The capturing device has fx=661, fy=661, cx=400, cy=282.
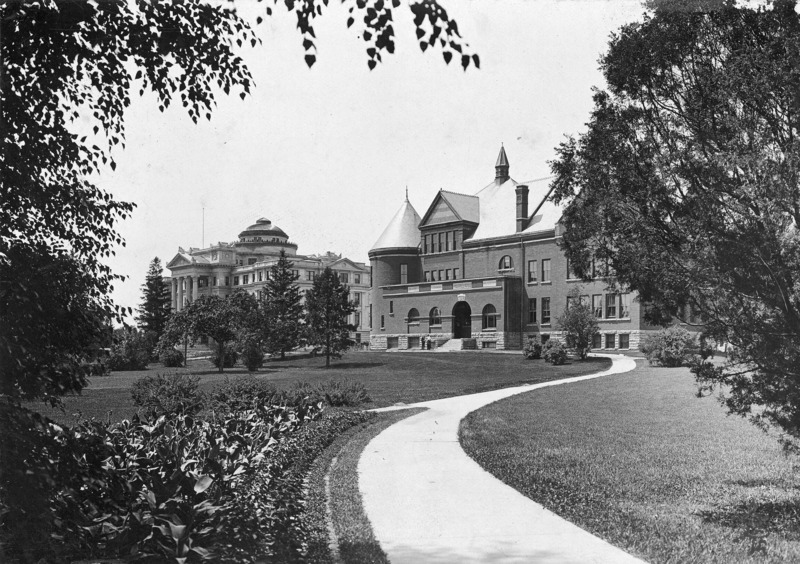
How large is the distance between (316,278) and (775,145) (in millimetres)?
45324

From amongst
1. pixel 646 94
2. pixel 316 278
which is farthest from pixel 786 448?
pixel 316 278

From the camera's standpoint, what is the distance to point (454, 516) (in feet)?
25.1

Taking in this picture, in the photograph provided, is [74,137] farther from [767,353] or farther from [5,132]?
[767,353]

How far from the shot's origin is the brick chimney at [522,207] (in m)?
62.0

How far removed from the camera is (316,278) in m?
51.7

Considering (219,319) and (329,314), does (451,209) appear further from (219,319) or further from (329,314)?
(219,319)

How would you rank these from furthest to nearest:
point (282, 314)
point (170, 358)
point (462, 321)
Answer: point (462, 321) < point (282, 314) < point (170, 358)

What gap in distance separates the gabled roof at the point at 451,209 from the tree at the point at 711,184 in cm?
5834

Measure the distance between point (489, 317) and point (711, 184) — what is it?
177 ft

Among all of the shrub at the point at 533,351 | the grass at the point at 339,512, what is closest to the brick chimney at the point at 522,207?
the shrub at the point at 533,351

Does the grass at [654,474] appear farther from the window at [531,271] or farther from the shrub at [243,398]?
the window at [531,271]

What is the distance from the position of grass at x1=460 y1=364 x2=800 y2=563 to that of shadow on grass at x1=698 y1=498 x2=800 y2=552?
0.01m

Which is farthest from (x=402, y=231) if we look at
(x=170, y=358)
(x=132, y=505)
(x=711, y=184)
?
(x=132, y=505)

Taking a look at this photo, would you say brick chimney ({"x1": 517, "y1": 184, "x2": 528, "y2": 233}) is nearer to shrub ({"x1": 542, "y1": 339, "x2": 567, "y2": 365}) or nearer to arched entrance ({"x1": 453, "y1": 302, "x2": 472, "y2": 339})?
arched entrance ({"x1": 453, "y1": 302, "x2": 472, "y2": 339})
